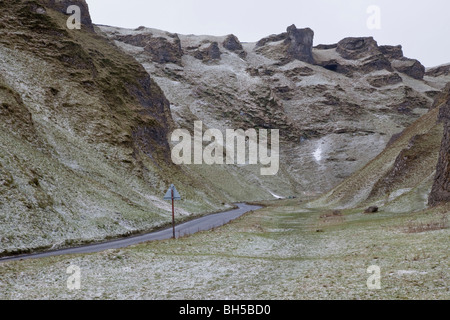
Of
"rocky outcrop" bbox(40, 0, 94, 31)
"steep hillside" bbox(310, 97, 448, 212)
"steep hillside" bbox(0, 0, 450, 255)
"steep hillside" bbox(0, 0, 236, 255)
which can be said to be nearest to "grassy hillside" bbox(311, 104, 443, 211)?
"steep hillside" bbox(310, 97, 448, 212)

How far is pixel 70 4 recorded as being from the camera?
113m

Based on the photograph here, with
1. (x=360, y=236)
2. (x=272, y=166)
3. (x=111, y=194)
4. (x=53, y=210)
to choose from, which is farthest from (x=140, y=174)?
(x=272, y=166)

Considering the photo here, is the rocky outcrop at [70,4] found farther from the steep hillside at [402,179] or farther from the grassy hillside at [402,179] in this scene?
the grassy hillside at [402,179]

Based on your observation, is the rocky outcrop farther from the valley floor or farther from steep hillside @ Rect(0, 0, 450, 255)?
the valley floor

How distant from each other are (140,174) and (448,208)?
58.3 meters

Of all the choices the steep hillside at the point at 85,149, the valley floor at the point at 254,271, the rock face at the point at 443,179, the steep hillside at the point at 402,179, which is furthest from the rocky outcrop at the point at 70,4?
the rock face at the point at 443,179

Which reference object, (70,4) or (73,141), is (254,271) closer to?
(73,141)

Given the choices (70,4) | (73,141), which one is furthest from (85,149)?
(70,4)

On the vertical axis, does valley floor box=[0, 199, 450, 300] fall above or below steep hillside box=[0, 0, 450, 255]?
below

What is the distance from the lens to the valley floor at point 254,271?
1339 cm

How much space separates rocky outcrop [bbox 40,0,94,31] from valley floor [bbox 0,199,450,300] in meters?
105

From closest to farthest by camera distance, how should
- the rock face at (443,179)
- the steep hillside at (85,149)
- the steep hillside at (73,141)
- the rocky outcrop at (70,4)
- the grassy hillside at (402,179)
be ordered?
1. the steep hillside at (73,141)
2. the steep hillside at (85,149)
3. the rock face at (443,179)
4. the grassy hillside at (402,179)
5. the rocky outcrop at (70,4)

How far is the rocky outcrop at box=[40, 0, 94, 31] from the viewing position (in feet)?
341

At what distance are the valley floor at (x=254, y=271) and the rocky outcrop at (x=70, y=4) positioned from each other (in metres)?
105
